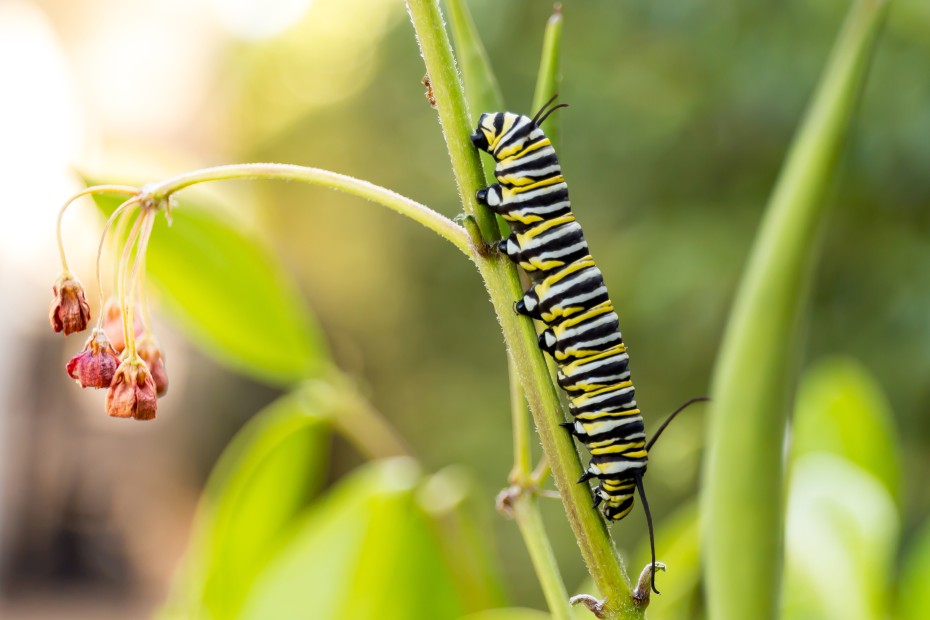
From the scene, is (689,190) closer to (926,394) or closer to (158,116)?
(926,394)

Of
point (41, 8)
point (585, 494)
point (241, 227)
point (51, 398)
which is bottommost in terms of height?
point (51, 398)

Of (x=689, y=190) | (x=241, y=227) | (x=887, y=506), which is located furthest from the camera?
(x=689, y=190)

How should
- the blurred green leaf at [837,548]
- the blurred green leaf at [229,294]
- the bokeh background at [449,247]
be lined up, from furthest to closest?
the bokeh background at [449,247], the blurred green leaf at [229,294], the blurred green leaf at [837,548]

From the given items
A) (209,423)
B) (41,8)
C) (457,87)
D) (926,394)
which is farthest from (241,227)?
(41,8)

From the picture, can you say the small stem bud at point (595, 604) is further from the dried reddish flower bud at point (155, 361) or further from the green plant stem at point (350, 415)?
the green plant stem at point (350, 415)

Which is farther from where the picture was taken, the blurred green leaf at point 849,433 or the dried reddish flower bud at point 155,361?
the blurred green leaf at point 849,433

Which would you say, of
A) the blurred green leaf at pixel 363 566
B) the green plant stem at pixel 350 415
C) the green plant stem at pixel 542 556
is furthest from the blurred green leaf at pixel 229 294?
Result: the green plant stem at pixel 542 556

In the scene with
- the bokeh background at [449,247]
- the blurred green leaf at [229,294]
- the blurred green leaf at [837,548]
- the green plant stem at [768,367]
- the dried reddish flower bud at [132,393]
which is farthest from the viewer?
the bokeh background at [449,247]
